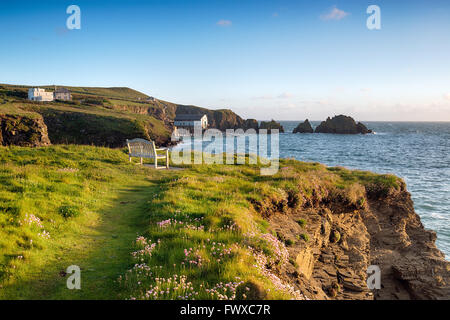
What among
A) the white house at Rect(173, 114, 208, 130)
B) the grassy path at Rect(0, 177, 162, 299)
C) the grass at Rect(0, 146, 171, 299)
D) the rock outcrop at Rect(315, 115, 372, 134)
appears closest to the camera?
the grassy path at Rect(0, 177, 162, 299)

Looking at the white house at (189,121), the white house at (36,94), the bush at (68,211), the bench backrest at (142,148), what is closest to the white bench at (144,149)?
the bench backrest at (142,148)

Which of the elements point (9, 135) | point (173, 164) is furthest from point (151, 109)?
point (173, 164)

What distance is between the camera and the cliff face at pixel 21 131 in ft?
95.0

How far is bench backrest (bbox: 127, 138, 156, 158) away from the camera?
704 inches

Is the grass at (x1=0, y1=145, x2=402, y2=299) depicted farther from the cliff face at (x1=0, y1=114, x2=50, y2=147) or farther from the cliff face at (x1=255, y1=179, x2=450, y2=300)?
the cliff face at (x1=0, y1=114, x2=50, y2=147)

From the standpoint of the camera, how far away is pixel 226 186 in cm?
1243

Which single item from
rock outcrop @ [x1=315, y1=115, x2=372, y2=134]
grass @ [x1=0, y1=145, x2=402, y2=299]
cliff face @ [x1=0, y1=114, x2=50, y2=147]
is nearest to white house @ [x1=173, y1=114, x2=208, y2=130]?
rock outcrop @ [x1=315, y1=115, x2=372, y2=134]

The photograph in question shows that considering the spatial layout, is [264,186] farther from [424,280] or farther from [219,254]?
[424,280]

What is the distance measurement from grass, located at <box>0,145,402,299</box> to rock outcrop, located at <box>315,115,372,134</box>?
156 metres

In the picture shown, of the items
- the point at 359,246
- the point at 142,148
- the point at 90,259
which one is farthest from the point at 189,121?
the point at 90,259

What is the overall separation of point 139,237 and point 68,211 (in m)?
2.90

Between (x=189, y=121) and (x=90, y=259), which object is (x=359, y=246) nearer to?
(x=90, y=259)

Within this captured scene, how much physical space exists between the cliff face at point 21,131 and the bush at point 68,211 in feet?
83.7

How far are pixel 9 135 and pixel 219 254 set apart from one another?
1303 inches
